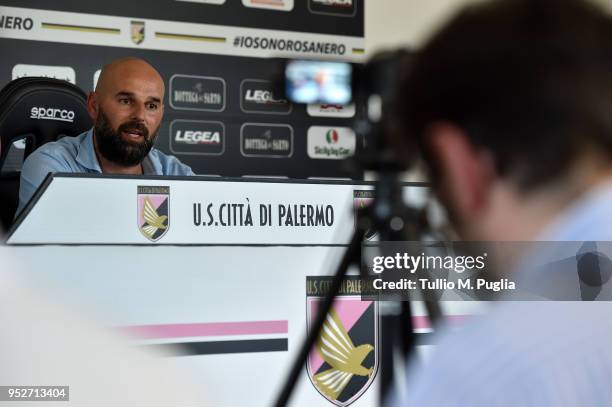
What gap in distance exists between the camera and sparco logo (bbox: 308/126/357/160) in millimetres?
4633

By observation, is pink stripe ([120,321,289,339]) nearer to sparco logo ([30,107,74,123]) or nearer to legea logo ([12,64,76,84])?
sparco logo ([30,107,74,123])

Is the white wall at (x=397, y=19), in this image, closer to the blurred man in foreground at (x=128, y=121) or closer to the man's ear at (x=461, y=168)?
the blurred man in foreground at (x=128, y=121)

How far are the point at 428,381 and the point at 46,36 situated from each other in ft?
12.4

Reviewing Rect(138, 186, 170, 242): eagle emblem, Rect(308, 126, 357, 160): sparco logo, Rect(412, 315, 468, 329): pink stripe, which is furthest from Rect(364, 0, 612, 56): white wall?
Rect(138, 186, 170, 242): eagle emblem

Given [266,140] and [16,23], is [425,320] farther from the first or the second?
[16,23]

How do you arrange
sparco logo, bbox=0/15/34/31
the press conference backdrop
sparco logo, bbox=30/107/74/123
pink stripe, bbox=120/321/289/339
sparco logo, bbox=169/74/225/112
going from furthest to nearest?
sparco logo, bbox=169/74/225/112 < the press conference backdrop < sparco logo, bbox=0/15/34/31 < sparco logo, bbox=30/107/74/123 < pink stripe, bbox=120/321/289/339

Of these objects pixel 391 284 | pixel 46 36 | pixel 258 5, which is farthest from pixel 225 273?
pixel 258 5

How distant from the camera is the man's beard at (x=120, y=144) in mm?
3176

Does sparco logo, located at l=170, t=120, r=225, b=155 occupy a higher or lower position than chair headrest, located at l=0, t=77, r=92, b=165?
higher

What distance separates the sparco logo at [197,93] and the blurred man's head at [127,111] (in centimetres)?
80

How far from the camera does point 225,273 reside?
→ 1.96 meters

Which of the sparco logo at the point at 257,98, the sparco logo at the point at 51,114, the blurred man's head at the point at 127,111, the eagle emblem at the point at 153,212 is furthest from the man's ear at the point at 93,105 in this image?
the eagle emblem at the point at 153,212

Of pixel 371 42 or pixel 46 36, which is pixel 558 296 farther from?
pixel 371 42

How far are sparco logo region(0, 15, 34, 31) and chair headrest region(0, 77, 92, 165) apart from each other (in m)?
1.53
